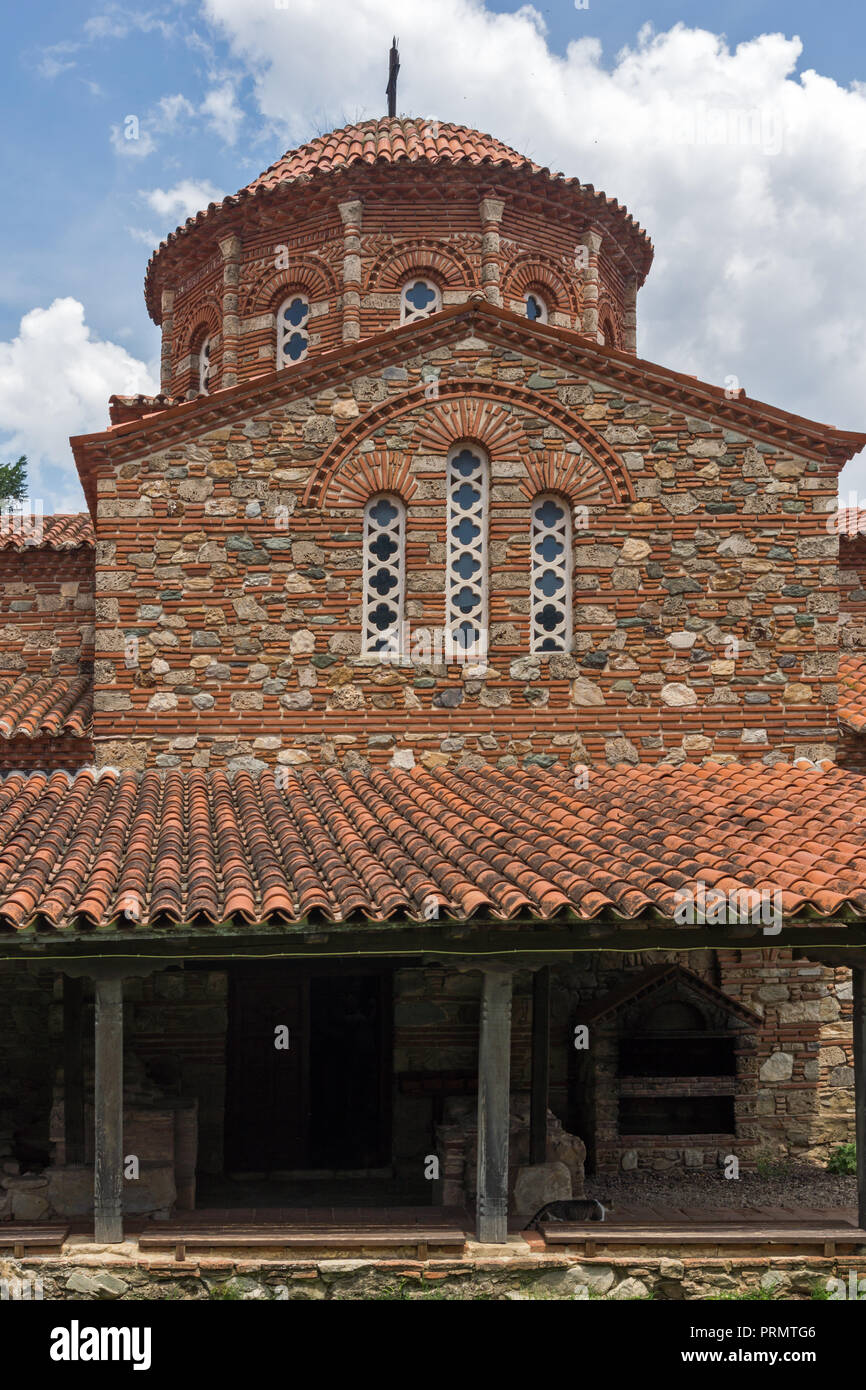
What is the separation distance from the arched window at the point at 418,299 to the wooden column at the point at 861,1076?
8791 mm

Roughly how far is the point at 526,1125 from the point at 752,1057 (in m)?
2.35

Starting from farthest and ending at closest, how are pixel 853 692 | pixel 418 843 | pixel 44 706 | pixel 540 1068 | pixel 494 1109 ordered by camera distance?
pixel 853 692 → pixel 44 706 → pixel 540 1068 → pixel 418 843 → pixel 494 1109

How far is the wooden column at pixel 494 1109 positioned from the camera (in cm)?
682

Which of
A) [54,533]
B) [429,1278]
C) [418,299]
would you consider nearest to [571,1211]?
[429,1278]

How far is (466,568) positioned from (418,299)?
15.9 ft

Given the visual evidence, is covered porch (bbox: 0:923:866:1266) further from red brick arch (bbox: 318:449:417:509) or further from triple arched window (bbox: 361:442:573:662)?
red brick arch (bbox: 318:449:417:509)

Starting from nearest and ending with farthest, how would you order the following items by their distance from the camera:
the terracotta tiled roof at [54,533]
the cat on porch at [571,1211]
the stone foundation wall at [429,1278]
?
the stone foundation wall at [429,1278]
the cat on porch at [571,1211]
the terracotta tiled roof at [54,533]

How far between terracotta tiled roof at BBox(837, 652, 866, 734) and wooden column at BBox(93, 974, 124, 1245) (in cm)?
634

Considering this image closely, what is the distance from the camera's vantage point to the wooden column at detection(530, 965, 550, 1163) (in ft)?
27.0

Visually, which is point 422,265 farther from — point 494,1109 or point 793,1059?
point 494,1109

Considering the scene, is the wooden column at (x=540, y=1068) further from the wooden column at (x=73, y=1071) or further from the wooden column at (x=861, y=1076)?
the wooden column at (x=73, y=1071)

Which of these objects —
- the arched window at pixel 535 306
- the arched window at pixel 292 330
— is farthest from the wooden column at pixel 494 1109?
the arched window at pixel 535 306

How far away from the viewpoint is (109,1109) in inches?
270
